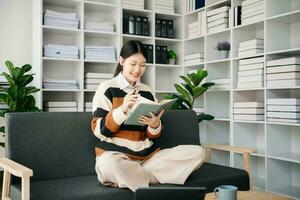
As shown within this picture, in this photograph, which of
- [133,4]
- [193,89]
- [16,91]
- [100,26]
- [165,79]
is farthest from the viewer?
[165,79]

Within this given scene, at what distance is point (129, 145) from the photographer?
2.27m

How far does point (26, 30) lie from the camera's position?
4.06m

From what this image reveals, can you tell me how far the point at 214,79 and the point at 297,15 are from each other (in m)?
1.21

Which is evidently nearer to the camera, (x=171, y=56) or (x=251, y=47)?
(x=251, y=47)

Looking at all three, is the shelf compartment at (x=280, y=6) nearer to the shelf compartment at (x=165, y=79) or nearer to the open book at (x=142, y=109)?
the shelf compartment at (x=165, y=79)

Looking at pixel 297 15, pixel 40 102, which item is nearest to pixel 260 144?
pixel 297 15

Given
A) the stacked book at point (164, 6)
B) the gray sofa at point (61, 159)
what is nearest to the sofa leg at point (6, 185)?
the gray sofa at point (61, 159)

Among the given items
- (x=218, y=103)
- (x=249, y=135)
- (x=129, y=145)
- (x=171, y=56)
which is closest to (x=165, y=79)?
(x=171, y=56)

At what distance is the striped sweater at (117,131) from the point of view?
7.29ft

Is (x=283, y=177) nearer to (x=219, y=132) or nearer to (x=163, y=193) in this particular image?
(x=219, y=132)

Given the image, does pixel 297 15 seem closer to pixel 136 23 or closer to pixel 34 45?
pixel 136 23

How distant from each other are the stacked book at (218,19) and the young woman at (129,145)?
1867mm

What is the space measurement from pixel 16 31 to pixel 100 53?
3.19ft

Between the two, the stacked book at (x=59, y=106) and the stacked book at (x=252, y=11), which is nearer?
the stacked book at (x=252, y=11)
